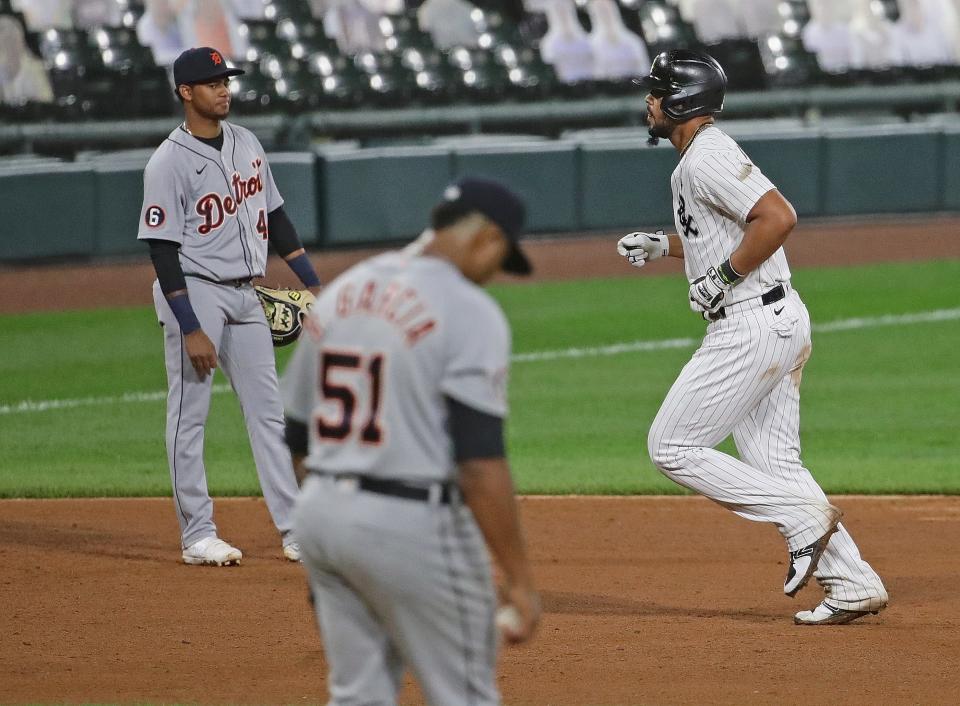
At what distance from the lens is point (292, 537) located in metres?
6.48

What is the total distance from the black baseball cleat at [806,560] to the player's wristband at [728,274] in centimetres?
83

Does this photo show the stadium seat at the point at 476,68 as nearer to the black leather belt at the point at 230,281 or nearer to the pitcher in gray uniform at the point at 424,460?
the black leather belt at the point at 230,281

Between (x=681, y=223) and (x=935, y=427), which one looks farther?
(x=935, y=427)

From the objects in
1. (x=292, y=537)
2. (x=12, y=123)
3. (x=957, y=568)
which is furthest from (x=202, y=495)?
(x=12, y=123)

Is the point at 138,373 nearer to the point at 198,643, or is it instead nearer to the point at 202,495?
the point at 202,495

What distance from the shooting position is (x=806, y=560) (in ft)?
17.3

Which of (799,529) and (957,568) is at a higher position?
(799,529)

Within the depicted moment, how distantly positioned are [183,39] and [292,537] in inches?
527

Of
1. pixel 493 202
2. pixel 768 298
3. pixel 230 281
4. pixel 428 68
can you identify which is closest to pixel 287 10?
pixel 428 68

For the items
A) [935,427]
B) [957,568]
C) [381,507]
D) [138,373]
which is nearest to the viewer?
[381,507]

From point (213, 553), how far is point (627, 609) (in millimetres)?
1762

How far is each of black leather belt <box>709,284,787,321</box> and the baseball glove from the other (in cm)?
178

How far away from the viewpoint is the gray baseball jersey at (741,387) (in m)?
5.27

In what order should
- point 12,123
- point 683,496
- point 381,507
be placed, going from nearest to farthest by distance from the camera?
point 381,507 → point 683,496 → point 12,123
